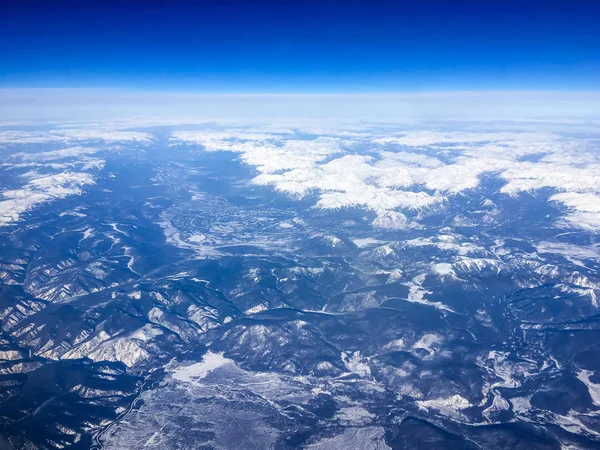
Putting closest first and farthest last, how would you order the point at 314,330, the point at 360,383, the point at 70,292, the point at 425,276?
the point at 360,383 < the point at 314,330 < the point at 70,292 < the point at 425,276

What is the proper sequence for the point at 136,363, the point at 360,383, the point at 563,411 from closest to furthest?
1. the point at 563,411
2. the point at 360,383
3. the point at 136,363

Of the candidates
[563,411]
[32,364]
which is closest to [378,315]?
[563,411]

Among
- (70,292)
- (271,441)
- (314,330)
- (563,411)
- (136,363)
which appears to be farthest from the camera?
(70,292)

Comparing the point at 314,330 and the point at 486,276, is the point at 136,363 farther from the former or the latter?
the point at 486,276

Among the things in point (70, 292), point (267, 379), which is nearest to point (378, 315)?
point (267, 379)

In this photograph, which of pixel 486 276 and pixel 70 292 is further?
pixel 486 276

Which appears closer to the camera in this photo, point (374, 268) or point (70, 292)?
point (70, 292)

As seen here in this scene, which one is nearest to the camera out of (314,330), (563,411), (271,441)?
(271,441)

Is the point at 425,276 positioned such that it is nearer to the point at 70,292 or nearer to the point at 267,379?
the point at 267,379
